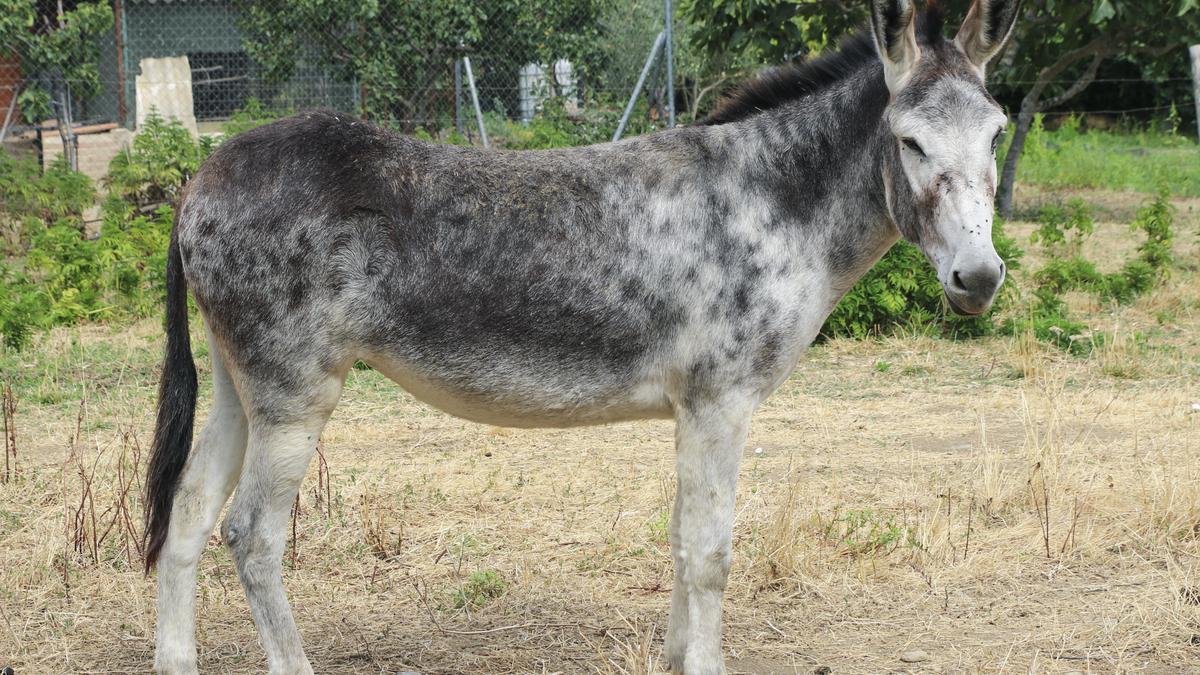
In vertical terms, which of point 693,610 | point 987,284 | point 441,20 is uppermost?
point 441,20

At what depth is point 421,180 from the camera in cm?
397

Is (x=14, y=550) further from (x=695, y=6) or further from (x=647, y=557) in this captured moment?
(x=695, y=6)

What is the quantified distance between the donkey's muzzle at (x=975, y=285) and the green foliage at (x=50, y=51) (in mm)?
12978

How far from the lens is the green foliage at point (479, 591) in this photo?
5000 millimetres

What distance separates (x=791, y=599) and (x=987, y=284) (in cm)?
202

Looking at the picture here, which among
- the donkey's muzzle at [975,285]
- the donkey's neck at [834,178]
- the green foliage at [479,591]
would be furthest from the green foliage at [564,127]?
the donkey's muzzle at [975,285]

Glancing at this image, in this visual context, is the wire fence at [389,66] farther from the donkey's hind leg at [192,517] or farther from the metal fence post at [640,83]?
the donkey's hind leg at [192,517]

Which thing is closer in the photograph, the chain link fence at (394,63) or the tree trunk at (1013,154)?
the chain link fence at (394,63)

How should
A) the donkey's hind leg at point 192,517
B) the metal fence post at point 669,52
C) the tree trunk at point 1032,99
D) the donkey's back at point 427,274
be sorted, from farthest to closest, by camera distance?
1. the tree trunk at point 1032,99
2. the metal fence post at point 669,52
3. the donkey's hind leg at point 192,517
4. the donkey's back at point 427,274

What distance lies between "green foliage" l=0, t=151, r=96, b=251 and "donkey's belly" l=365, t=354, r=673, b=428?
993 centimetres

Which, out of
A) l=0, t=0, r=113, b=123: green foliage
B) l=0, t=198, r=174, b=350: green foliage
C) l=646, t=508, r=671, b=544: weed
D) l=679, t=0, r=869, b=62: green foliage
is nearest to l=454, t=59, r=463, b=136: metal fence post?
l=679, t=0, r=869, b=62: green foliage

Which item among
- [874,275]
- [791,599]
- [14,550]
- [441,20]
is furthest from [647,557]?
[441,20]

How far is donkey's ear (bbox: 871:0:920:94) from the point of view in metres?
3.78

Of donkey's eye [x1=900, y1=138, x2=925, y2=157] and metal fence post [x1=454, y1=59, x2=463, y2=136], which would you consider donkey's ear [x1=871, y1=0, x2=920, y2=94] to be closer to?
donkey's eye [x1=900, y1=138, x2=925, y2=157]
